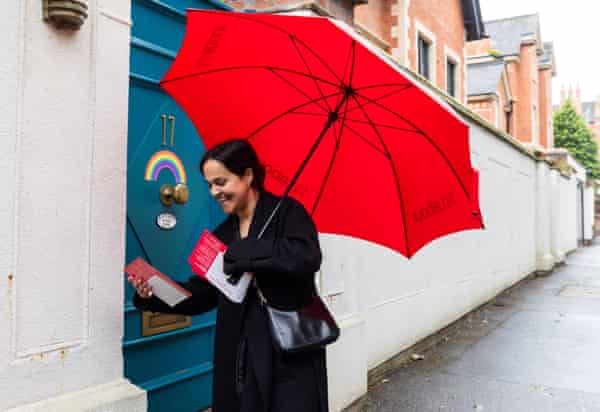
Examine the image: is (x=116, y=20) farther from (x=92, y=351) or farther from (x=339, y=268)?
(x=339, y=268)

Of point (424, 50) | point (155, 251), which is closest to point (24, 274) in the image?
point (155, 251)

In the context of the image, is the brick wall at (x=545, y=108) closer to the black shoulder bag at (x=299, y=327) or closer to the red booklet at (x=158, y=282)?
Result: the black shoulder bag at (x=299, y=327)

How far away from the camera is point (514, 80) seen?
30.8 metres

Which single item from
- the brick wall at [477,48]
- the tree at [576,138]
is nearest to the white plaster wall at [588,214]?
the brick wall at [477,48]

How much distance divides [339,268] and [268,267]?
296 cm

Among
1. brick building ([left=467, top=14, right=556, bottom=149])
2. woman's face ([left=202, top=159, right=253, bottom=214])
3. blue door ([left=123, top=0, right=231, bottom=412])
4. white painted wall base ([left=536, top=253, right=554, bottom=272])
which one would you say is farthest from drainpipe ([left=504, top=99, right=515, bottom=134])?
woman's face ([left=202, top=159, right=253, bottom=214])

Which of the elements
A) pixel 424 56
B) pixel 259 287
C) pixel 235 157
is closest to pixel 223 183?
pixel 235 157

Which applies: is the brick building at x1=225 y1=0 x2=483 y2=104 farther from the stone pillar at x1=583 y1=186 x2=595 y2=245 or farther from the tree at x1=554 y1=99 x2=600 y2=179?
the tree at x1=554 y1=99 x2=600 y2=179

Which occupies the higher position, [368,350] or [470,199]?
[470,199]

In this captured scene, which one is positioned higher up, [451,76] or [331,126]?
[451,76]

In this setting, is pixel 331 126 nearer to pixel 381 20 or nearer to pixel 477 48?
pixel 381 20

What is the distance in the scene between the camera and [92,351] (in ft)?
9.41

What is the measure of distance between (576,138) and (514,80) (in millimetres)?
25594

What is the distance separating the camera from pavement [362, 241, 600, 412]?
17.9ft
